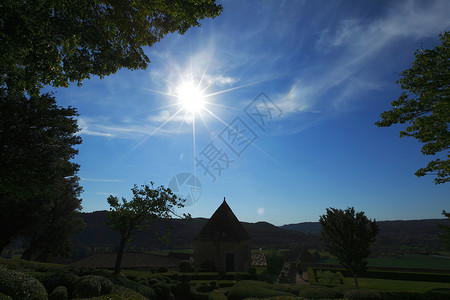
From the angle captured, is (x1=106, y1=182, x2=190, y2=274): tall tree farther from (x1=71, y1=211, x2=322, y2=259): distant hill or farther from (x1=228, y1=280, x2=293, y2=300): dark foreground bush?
(x1=71, y1=211, x2=322, y2=259): distant hill

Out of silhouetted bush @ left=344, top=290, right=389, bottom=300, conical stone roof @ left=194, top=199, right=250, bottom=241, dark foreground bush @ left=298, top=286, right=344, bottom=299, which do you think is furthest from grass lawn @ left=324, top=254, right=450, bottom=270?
silhouetted bush @ left=344, top=290, right=389, bottom=300

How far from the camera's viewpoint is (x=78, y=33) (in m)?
7.92

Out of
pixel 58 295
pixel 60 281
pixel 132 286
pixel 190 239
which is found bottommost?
pixel 190 239

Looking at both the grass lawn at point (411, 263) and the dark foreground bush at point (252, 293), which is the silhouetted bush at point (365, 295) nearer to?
the dark foreground bush at point (252, 293)

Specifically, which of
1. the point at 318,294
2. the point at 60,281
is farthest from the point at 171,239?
the point at 60,281

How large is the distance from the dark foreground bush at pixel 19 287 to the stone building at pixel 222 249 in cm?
2715

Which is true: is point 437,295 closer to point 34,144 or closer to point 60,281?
point 60,281

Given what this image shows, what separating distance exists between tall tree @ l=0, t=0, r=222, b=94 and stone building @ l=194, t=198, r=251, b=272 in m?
28.3

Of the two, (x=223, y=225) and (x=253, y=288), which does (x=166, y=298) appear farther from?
(x=223, y=225)

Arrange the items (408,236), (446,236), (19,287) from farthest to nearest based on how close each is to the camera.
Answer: (408,236) < (446,236) < (19,287)

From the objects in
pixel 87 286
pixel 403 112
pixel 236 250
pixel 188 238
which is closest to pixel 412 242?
pixel 188 238

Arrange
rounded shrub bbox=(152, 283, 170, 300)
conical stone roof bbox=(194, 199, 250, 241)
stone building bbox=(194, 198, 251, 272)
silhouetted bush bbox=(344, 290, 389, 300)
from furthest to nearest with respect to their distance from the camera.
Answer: conical stone roof bbox=(194, 199, 250, 241) < stone building bbox=(194, 198, 251, 272) < rounded shrub bbox=(152, 283, 170, 300) < silhouetted bush bbox=(344, 290, 389, 300)

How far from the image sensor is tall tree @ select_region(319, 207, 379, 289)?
55.7 ft

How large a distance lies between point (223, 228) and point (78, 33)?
1221 inches
